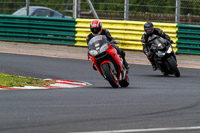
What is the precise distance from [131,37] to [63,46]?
3062 millimetres

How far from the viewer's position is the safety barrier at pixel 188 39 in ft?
58.1

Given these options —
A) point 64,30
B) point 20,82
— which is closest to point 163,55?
point 20,82

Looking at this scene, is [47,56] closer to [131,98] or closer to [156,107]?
[131,98]

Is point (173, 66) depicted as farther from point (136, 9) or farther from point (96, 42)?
point (136, 9)

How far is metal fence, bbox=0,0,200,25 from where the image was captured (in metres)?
17.8

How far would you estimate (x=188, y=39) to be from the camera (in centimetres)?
1792

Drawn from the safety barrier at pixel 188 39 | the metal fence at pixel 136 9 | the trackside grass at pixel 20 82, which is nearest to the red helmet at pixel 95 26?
the trackside grass at pixel 20 82

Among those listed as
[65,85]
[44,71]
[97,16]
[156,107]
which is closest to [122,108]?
[156,107]

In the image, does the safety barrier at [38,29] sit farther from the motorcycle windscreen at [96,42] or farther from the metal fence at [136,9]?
the motorcycle windscreen at [96,42]

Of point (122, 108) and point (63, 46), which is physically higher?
point (122, 108)

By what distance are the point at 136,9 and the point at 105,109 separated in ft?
37.8

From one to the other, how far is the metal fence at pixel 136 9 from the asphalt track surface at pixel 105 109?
227 inches

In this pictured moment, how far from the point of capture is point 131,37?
62.4ft

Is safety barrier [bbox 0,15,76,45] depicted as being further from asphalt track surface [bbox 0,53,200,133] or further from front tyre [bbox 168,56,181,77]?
asphalt track surface [bbox 0,53,200,133]
